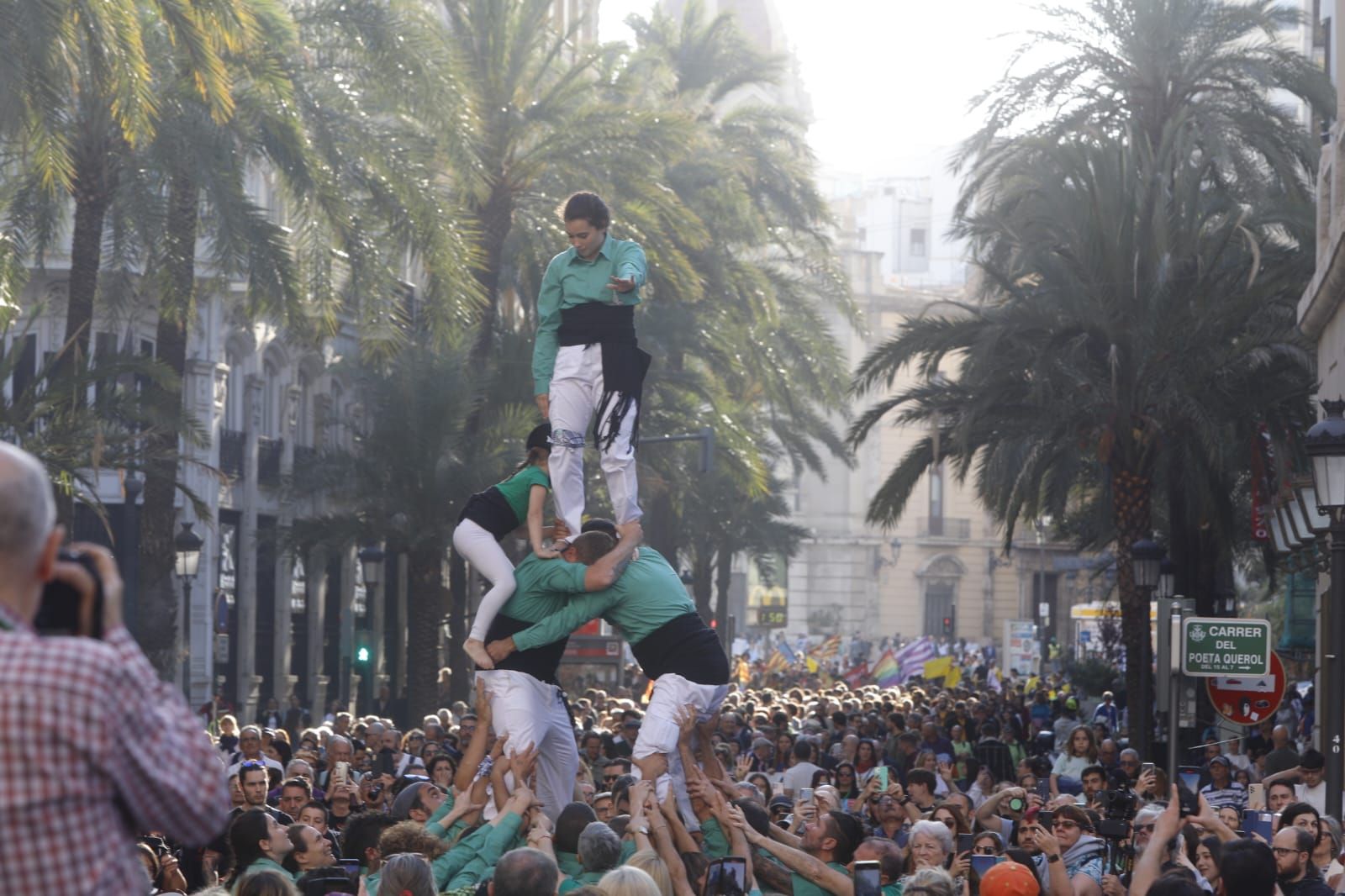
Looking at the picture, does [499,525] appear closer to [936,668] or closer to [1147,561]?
[1147,561]

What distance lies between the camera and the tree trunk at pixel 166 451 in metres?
19.9

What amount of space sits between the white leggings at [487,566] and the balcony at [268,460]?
29.5m

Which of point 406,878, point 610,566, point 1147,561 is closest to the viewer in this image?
point 406,878

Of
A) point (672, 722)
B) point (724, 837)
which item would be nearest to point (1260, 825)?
point (724, 837)

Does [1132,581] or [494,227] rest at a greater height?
[494,227]

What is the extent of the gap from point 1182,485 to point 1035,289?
9.77 ft

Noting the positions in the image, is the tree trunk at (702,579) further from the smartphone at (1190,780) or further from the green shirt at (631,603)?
the green shirt at (631,603)

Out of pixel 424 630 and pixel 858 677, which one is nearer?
pixel 424 630

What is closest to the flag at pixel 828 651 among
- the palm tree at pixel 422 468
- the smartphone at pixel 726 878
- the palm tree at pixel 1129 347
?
the palm tree at pixel 422 468

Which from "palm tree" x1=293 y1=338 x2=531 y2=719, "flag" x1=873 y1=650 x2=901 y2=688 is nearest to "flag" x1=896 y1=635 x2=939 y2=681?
"flag" x1=873 y1=650 x2=901 y2=688

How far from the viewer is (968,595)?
3462 inches

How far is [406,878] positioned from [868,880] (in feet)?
5.41

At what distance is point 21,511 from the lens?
3.22 m

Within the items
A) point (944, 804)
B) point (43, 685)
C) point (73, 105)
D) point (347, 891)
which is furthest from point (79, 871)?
point (73, 105)
